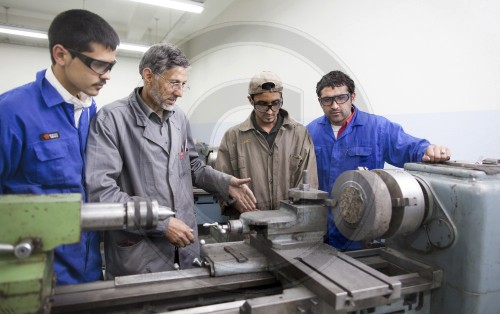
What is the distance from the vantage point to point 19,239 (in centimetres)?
61

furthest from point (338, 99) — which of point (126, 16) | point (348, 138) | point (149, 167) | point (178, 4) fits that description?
point (126, 16)

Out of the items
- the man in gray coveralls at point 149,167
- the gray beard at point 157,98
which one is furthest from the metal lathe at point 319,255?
the gray beard at point 157,98

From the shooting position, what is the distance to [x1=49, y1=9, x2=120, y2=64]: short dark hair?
989mm

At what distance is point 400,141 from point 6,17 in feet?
22.8

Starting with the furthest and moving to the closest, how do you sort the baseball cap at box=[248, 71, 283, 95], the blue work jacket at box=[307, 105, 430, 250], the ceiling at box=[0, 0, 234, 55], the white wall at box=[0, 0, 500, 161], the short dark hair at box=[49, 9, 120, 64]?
1. the ceiling at box=[0, 0, 234, 55]
2. the white wall at box=[0, 0, 500, 161]
3. the blue work jacket at box=[307, 105, 430, 250]
4. the baseball cap at box=[248, 71, 283, 95]
5. the short dark hair at box=[49, 9, 120, 64]

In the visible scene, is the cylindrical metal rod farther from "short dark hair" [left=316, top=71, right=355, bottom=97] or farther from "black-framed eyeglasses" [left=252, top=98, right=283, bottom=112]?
"short dark hair" [left=316, top=71, right=355, bottom=97]

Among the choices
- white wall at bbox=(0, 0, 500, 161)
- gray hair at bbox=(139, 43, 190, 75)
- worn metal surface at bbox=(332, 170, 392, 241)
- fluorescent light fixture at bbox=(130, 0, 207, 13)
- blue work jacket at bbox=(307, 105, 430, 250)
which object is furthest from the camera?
fluorescent light fixture at bbox=(130, 0, 207, 13)

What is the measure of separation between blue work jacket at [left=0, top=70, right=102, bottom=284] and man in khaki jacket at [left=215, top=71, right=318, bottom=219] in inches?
24.8

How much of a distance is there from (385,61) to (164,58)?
166 centimetres

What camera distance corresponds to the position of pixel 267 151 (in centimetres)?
148

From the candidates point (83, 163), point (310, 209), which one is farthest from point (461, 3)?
point (83, 163)

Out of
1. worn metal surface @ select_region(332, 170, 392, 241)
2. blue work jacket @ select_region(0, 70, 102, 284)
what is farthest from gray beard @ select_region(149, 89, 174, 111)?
worn metal surface @ select_region(332, 170, 392, 241)

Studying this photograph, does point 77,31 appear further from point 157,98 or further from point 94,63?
point 157,98

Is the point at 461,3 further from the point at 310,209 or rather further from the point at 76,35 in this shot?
the point at 76,35
